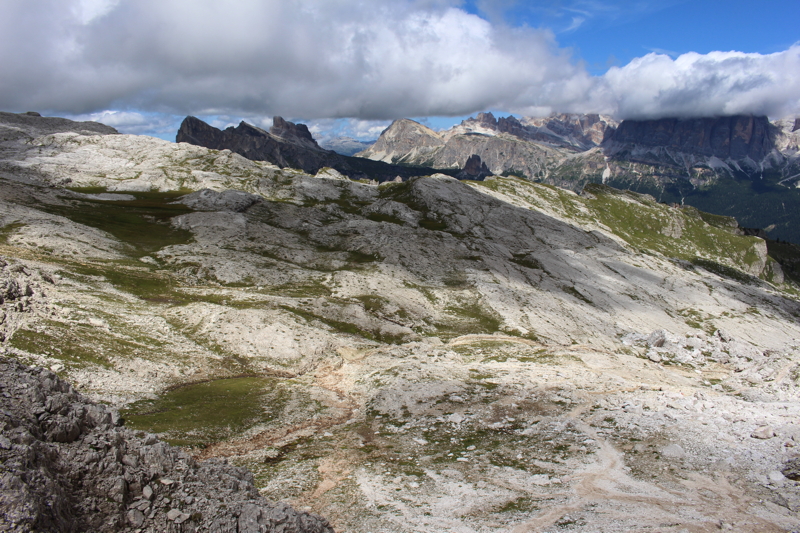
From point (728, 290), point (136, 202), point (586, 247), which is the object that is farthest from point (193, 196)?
point (728, 290)

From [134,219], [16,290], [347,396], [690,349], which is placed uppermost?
[134,219]

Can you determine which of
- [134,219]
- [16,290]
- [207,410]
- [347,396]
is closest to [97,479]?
[207,410]

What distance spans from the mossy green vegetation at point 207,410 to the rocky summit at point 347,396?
0.30m

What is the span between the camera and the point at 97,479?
57.1ft

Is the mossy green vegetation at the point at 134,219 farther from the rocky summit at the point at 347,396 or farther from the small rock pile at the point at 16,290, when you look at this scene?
the small rock pile at the point at 16,290

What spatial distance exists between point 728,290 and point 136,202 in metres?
232

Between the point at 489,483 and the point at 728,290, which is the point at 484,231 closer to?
the point at 728,290

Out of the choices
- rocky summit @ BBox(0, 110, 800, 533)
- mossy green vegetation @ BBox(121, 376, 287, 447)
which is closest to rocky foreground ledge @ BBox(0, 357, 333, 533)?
rocky summit @ BBox(0, 110, 800, 533)

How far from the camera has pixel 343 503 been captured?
80.4 ft

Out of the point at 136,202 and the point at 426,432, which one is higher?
the point at 136,202

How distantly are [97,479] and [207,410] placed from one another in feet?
70.5

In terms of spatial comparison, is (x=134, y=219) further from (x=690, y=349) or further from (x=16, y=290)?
(x=690, y=349)

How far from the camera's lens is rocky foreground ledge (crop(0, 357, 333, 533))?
1485 cm

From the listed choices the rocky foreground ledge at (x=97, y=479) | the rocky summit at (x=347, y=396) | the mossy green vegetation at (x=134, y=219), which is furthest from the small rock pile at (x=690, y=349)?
the mossy green vegetation at (x=134, y=219)
